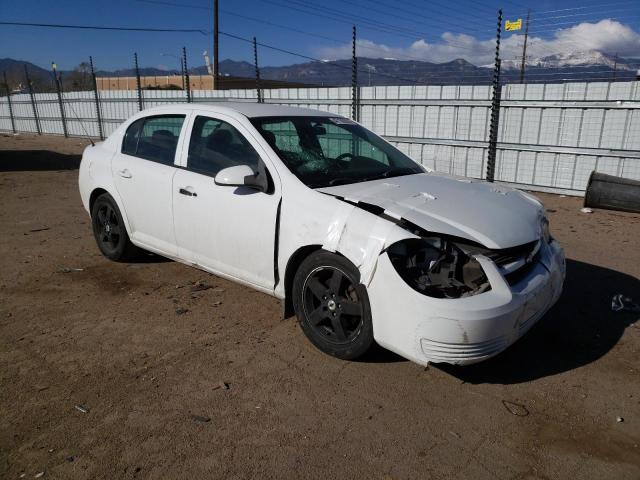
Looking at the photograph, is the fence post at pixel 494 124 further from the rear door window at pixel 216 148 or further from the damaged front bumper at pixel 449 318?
the damaged front bumper at pixel 449 318

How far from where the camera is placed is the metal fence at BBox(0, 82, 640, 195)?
28.6 feet

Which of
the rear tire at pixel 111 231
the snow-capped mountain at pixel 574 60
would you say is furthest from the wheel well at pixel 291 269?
the snow-capped mountain at pixel 574 60

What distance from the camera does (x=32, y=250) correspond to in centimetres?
586

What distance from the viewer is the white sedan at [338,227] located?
281 cm

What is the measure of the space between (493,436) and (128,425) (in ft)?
6.35

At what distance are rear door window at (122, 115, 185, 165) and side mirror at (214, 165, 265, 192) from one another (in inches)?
39.6

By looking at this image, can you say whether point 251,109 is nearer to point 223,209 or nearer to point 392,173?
point 223,209

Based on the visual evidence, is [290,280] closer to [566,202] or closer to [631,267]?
[631,267]

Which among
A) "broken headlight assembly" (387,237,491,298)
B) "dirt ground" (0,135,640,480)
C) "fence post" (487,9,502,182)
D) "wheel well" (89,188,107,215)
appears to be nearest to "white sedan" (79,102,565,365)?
"broken headlight assembly" (387,237,491,298)

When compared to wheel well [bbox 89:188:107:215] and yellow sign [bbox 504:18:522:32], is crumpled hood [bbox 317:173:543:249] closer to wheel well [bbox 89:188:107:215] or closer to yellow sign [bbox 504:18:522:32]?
wheel well [bbox 89:188:107:215]

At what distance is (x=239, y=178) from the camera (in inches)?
136

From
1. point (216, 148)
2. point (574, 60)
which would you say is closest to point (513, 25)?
point (574, 60)

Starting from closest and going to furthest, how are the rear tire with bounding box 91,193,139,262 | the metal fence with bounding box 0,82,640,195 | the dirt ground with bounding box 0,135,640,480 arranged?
the dirt ground with bounding box 0,135,640,480, the rear tire with bounding box 91,193,139,262, the metal fence with bounding box 0,82,640,195

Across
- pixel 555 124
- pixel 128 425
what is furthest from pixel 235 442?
pixel 555 124
